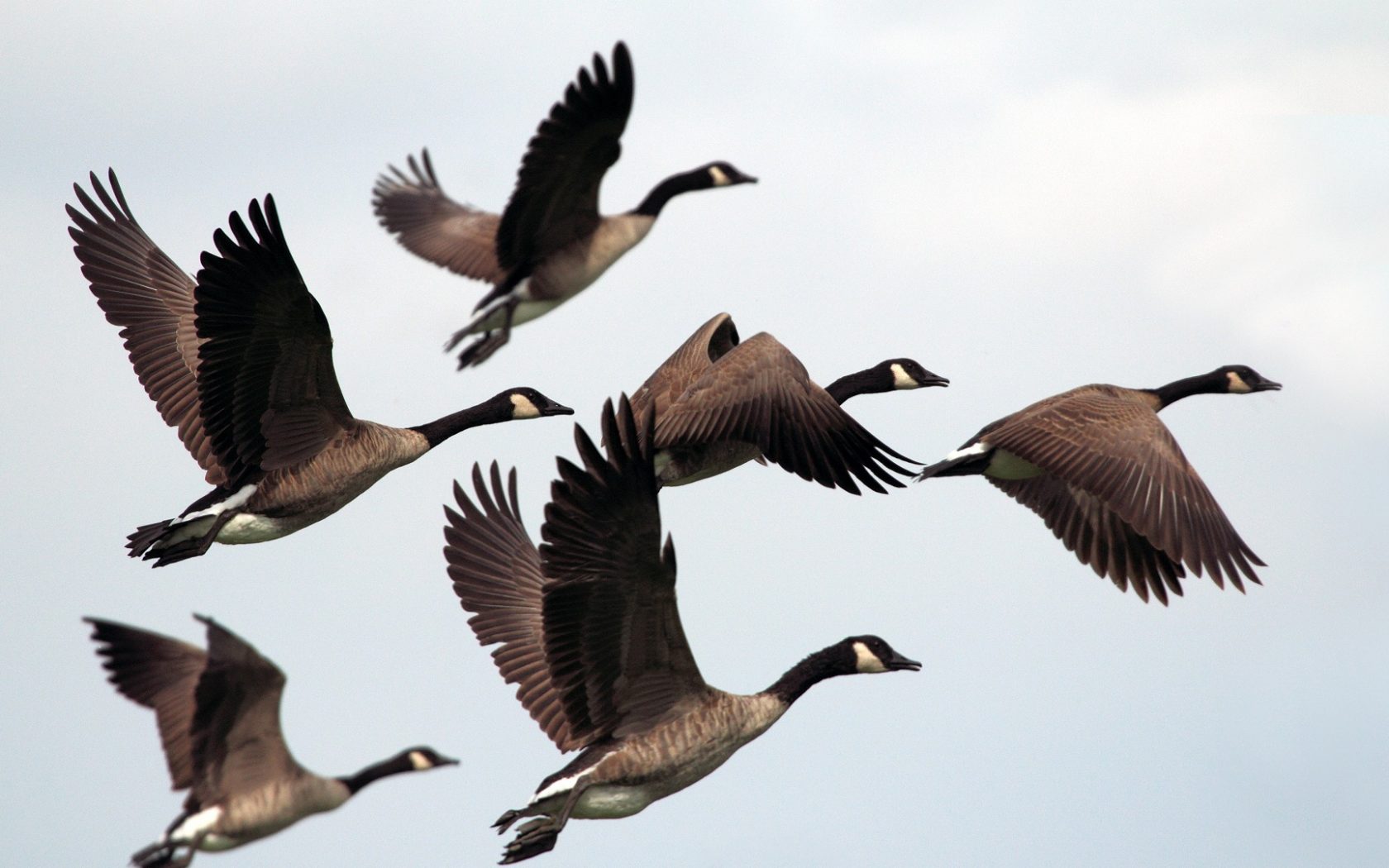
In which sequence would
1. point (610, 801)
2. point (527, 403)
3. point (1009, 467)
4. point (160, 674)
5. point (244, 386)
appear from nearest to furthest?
point (160, 674) → point (610, 801) → point (244, 386) → point (1009, 467) → point (527, 403)

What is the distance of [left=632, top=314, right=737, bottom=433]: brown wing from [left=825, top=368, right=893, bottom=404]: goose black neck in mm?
941

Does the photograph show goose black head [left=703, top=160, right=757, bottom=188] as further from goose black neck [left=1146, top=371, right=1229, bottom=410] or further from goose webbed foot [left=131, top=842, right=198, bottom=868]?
goose webbed foot [left=131, top=842, right=198, bottom=868]

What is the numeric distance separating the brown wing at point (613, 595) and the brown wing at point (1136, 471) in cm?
331

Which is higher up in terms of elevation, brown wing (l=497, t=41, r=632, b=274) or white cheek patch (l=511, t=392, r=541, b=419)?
brown wing (l=497, t=41, r=632, b=274)

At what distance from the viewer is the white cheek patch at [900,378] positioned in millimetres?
14914

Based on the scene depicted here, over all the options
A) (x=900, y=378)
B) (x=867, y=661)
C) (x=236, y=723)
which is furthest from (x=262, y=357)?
(x=900, y=378)

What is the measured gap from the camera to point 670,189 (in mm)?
14914

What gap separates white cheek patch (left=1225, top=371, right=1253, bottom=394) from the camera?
1482cm

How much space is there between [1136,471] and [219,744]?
6.17 meters

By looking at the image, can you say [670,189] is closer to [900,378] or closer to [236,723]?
[900,378]

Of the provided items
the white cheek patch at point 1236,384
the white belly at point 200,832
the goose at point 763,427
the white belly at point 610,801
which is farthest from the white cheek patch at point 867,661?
the white cheek patch at point 1236,384

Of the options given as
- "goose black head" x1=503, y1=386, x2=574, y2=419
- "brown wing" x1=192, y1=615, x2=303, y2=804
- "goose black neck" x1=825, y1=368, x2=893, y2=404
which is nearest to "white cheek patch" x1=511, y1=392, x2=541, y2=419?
"goose black head" x1=503, y1=386, x2=574, y2=419

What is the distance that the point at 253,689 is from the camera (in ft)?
32.1

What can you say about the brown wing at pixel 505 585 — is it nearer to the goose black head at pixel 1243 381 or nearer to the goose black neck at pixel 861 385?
the goose black neck at pixel 861 385
